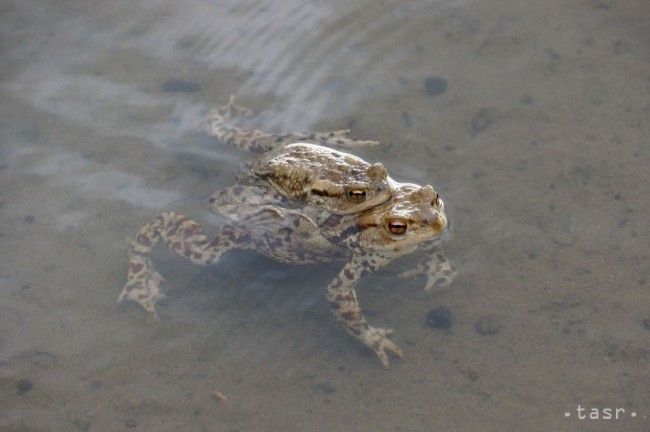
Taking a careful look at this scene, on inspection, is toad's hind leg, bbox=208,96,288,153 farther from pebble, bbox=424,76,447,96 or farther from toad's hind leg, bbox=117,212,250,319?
pebble, bbox=424,76,447,96

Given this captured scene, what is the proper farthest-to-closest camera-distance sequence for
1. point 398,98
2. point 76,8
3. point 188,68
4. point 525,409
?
point 76,8 → point 188,68 → point 398,98 → point 525,409

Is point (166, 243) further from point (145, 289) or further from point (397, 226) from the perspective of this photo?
point (397, 226)

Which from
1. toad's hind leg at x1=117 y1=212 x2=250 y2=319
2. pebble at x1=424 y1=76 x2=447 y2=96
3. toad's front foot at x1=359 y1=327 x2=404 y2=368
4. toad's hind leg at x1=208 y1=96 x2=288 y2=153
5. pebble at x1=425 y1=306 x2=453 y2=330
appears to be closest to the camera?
toad's front foot at x1=359 y1=327 x2=404 y2=368

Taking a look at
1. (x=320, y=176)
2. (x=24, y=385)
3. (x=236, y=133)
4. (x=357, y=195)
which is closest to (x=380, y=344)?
(x=357, y=195)

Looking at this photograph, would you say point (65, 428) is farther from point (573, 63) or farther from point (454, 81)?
point (573, 63)

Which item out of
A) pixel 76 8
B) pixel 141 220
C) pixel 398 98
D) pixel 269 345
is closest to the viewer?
pixel 269 345

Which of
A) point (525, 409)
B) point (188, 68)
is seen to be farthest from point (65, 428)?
point (188, 68)

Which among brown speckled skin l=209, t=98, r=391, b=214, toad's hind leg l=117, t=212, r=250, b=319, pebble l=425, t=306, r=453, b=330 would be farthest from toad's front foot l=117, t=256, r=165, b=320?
pebble l=425, t=306, r=453, b=330
